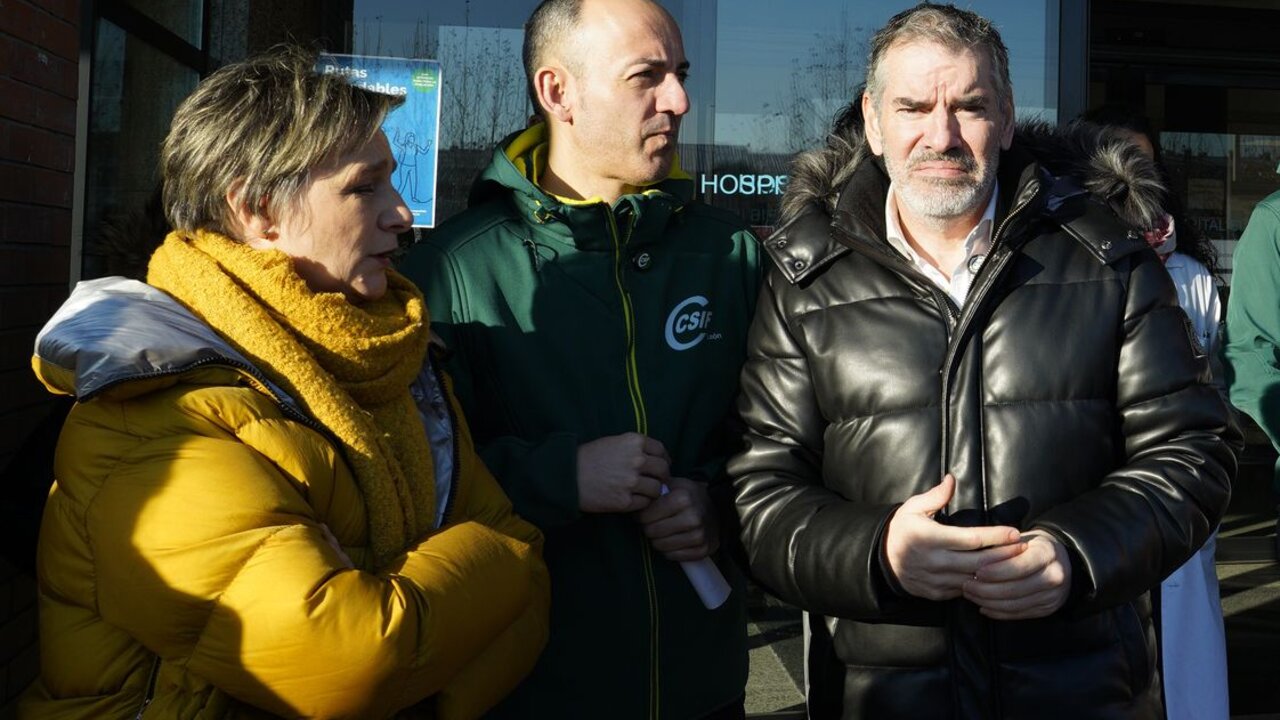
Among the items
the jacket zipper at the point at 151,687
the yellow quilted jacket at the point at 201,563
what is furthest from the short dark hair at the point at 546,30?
the jacket zipper at the point at 151,687

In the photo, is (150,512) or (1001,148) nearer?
(150,512)

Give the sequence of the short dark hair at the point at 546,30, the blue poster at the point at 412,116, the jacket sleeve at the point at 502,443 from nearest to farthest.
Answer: the jacket sleeve at the point at 502,443 → the short dark hair at the point at 546,30 → the blue poster at the point at 412,116

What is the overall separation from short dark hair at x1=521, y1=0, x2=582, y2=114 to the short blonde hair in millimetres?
772

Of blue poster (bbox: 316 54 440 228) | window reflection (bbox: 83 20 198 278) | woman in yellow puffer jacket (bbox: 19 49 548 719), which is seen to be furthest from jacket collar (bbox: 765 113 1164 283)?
blue poster (bbox: 316 54 440 228)

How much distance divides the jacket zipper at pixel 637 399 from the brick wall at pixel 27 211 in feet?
5.19

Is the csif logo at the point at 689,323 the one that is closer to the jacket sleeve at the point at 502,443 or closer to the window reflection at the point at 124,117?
the jacket sleeve at the point at 502,443

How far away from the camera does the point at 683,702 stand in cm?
263

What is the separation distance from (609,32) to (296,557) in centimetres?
145

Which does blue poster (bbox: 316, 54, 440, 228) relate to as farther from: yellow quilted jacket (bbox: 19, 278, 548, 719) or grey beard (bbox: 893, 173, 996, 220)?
yellow quilted jacket (bbox: 19, 278, 548, 719)

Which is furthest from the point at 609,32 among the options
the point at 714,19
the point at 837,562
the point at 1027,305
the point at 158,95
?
the point at 714,19

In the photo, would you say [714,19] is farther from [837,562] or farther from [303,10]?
[837,562]

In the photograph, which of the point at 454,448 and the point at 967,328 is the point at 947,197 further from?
the point at 454,448

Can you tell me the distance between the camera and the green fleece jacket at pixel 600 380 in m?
2.60

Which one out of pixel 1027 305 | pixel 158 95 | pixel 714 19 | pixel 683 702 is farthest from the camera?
pixel 714 19
